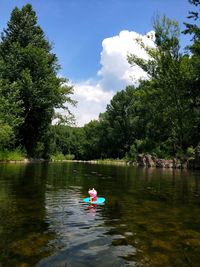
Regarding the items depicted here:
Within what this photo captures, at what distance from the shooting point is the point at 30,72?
182 feet

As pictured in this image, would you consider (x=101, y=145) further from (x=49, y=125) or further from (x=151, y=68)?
(x=151, y=68)

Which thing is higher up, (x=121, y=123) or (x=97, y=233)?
(x=121, y=123)

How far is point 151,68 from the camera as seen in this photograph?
58.7 m

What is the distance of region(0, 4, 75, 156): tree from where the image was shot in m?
53.2

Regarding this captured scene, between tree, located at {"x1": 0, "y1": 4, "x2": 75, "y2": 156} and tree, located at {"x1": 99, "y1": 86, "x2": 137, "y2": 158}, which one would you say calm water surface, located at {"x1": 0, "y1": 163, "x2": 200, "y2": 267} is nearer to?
tree, located at {"x1": 0, "y1": 4, "x2": 75, "y2": 156}

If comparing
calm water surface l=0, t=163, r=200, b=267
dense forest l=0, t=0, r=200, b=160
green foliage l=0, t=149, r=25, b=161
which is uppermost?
dense forest l=0, t=0, r=200, b=160

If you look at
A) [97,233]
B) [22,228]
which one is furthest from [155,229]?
[22,228]

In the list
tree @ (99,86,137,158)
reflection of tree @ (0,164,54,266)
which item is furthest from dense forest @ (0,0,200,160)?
tree @ (99,86,137,158)

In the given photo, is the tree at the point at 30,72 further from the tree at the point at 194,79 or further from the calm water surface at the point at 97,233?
the calm water surface at the point at 97,233

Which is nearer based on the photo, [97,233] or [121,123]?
[97,233]

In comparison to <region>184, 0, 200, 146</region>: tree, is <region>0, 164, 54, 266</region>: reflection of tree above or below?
below

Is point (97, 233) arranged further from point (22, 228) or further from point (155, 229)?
point (22, 228)

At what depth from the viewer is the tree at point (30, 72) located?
53.2 metres

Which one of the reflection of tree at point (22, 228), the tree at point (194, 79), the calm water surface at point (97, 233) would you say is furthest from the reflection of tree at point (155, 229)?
the tree at point (194, 79)
